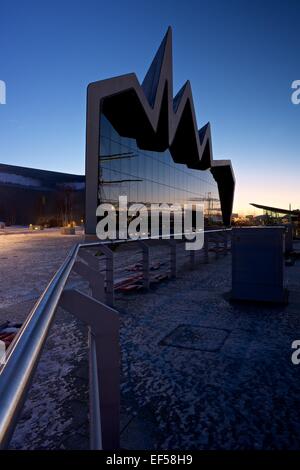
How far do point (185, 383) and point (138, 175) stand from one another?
1907 centimetres

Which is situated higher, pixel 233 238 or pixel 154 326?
pixel 233 238

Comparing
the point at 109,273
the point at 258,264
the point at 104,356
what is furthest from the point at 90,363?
the point at 258,264

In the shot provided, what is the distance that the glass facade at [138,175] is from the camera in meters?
17.1

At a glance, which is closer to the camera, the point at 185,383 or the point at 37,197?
the point at 185,383

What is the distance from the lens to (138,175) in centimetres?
2117

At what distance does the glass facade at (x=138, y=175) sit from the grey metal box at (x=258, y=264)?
456 inches

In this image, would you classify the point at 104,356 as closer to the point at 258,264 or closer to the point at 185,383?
the point at 185,383

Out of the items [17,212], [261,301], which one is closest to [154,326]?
[261,301]

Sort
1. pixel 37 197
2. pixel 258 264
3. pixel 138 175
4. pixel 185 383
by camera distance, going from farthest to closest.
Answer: pixel 37 197, pixel 138 175, pixel 258 264, pixel 185 383

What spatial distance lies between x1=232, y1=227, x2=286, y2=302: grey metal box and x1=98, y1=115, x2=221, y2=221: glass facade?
11.6 meters
